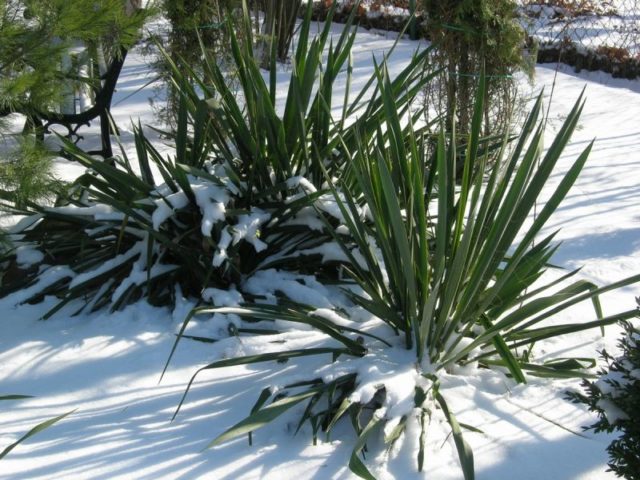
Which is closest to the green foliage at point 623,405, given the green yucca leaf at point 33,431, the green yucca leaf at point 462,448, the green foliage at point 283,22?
the green yucca leaf at point 462,448

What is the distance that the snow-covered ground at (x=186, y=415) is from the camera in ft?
6.48


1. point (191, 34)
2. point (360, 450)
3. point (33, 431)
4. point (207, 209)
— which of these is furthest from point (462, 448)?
point (191, 34)

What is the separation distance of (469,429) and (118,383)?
3.40ft

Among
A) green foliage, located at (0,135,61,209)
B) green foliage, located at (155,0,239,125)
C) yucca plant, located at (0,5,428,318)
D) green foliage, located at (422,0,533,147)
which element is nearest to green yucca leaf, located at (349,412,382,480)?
yucca plant, located at (0,5,428,318)

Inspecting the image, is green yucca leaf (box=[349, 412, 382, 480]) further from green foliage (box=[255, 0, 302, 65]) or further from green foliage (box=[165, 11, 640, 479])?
green foliage (box=[255, 0, 302, 65])

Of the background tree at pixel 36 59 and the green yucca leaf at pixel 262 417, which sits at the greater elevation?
the background tree at pixel 36 59

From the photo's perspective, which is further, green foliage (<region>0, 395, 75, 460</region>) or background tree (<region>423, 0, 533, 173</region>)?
background tree (<region>423, 0, 533, 173</region>)

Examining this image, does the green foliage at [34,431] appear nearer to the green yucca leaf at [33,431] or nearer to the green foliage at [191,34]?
the green yucca leaf at [33,431]

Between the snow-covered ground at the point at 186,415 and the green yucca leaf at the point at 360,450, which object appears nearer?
the green yucca leaf at the point at 360,450

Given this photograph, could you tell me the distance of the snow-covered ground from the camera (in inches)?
77.8

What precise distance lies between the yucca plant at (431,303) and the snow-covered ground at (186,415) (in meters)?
0.07

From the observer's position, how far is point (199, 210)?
2961 millimetres

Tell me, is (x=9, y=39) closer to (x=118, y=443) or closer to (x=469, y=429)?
(x=118, y=443)

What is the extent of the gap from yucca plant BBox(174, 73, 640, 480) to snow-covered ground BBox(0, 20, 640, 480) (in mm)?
71
